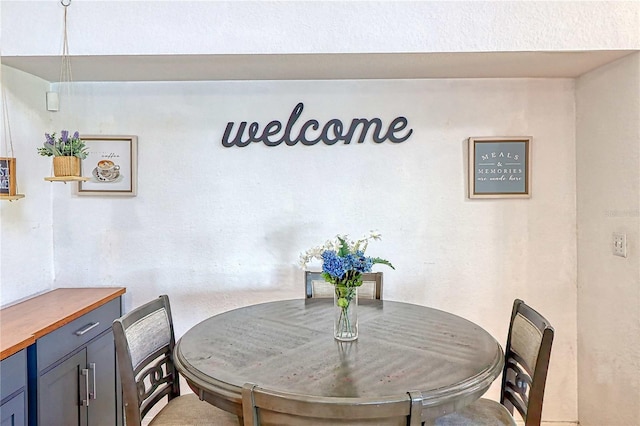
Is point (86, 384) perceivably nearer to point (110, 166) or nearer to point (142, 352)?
point (142, 352)

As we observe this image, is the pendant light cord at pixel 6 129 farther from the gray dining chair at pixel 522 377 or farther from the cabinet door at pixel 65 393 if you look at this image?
the gray dining chair at pixel 522 377

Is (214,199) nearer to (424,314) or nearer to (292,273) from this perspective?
(292,273)

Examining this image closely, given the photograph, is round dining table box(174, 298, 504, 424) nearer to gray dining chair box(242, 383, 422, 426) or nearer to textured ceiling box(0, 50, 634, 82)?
gray dining chair box(242, 383, 422, 426)

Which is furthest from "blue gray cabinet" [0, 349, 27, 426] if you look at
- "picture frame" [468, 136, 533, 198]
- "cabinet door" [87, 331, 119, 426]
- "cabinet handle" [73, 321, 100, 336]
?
"picture frame" [468, 136, 533, 198]

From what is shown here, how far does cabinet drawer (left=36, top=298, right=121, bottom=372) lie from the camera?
5.96 feet

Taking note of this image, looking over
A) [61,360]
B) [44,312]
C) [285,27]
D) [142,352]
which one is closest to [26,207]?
[44,312]

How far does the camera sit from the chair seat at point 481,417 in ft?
5.28

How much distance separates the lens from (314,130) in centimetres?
266

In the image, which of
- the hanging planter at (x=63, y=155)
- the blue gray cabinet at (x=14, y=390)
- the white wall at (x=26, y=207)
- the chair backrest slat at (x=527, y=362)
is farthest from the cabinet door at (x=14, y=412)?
the chair backrest slat at (x=527, y=362)

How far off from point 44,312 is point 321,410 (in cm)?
168

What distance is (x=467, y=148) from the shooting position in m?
2.63

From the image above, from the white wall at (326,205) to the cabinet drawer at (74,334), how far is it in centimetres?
28

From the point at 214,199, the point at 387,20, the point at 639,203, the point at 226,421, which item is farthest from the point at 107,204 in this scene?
the point at 639,203

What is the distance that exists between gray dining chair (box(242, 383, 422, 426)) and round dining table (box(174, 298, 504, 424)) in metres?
0.05
